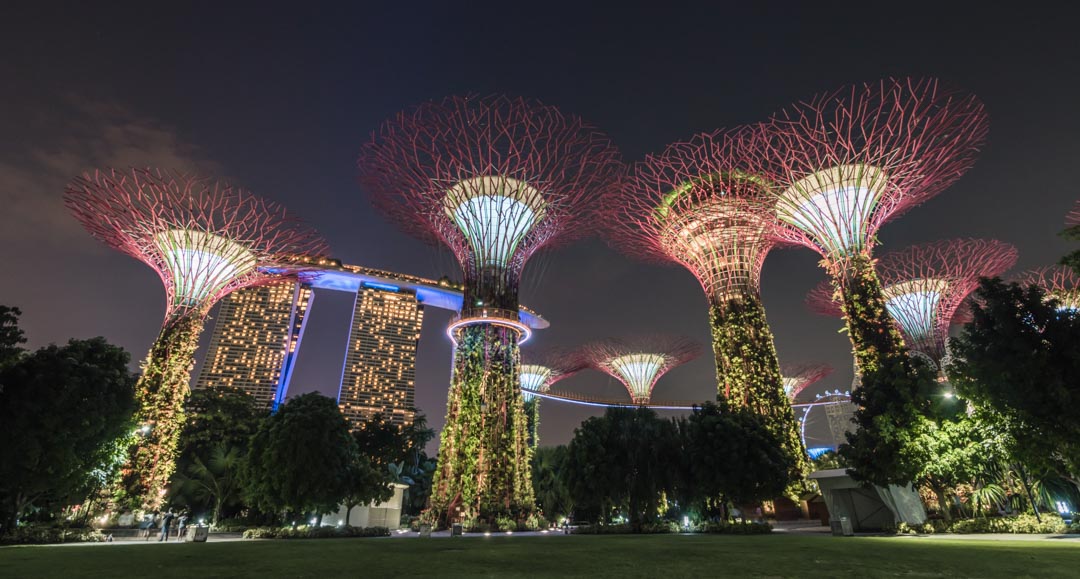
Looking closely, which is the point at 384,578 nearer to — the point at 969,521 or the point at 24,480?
the point at 24,480

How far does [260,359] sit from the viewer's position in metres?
117

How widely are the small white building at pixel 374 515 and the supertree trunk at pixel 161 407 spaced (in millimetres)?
10510

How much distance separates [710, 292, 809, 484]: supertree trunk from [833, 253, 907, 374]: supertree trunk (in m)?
8.81

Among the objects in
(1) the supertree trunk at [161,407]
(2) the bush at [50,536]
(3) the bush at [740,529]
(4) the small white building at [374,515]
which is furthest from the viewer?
(4) the small white building at [374,515]

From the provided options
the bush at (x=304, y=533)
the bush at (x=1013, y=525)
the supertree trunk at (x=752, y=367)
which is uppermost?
the supertree trunk at (x=752, y=367)

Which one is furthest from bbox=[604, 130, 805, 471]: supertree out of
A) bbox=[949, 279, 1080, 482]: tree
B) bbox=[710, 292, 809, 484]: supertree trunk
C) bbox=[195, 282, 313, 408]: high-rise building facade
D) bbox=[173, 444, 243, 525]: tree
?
bbox=[195, 282, 313, 408]: high-rise building facade

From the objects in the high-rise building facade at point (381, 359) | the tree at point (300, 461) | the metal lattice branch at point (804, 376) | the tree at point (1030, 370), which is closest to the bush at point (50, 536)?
the tree at point (300, 461)

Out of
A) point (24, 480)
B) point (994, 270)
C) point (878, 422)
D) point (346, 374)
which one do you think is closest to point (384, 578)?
point (24, 480)

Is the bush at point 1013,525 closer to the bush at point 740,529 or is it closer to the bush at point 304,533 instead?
the bush at point 740,529

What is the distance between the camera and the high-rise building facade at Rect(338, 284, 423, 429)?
133250 millimetres

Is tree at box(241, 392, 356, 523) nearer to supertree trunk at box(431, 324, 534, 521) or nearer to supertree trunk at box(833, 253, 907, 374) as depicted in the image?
supertree trunk at box(431, 324, 534, 521)

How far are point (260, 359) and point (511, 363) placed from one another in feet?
341

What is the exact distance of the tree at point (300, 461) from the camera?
26.8 meters

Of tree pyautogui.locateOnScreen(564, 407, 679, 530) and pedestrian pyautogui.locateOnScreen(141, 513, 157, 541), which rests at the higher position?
tree pyautogui.locateOnScreen(564, 407, 679, 530)
